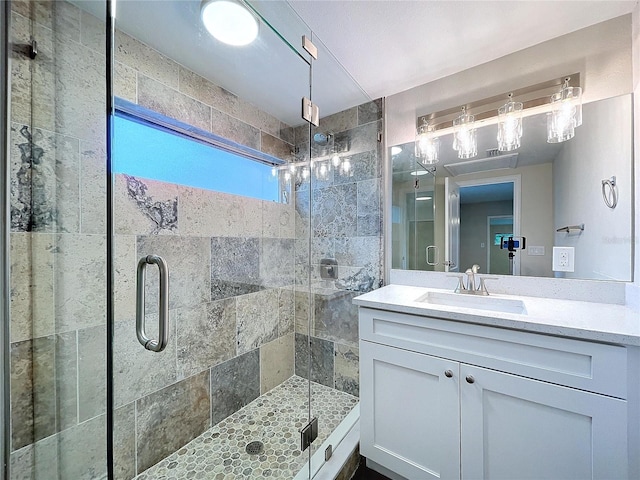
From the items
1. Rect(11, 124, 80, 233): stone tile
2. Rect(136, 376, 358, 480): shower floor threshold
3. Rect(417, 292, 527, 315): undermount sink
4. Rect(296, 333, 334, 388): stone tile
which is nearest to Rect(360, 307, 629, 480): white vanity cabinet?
Rect(417, 292, 527, 315): undermount sink

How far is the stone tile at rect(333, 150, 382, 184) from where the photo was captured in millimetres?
1842

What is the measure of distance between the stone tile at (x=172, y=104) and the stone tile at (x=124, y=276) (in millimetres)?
672

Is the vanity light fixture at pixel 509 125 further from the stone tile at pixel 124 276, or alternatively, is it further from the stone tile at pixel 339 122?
the stone tile at pixel 124 276

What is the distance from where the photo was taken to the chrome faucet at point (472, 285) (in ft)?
4.66

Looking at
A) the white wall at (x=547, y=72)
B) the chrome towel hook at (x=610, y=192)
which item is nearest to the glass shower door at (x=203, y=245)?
the white wall at (x=547, y=72)

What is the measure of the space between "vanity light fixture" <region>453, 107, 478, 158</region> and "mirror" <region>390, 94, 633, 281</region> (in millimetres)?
31

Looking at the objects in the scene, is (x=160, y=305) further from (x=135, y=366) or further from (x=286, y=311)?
(x=286, y=311)

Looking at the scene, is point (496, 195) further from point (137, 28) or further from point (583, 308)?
point (137, 28)

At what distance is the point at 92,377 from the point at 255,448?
90cm

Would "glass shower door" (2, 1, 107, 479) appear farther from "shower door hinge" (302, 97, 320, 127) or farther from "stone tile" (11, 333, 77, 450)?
"shower door hinge" (302, 97, 320, 127)

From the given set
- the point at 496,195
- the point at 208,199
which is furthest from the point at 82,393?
the point at 496,195

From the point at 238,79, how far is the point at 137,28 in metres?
0.52

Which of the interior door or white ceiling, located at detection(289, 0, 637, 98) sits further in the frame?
the interior door

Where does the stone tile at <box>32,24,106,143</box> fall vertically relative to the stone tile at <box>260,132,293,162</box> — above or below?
below
